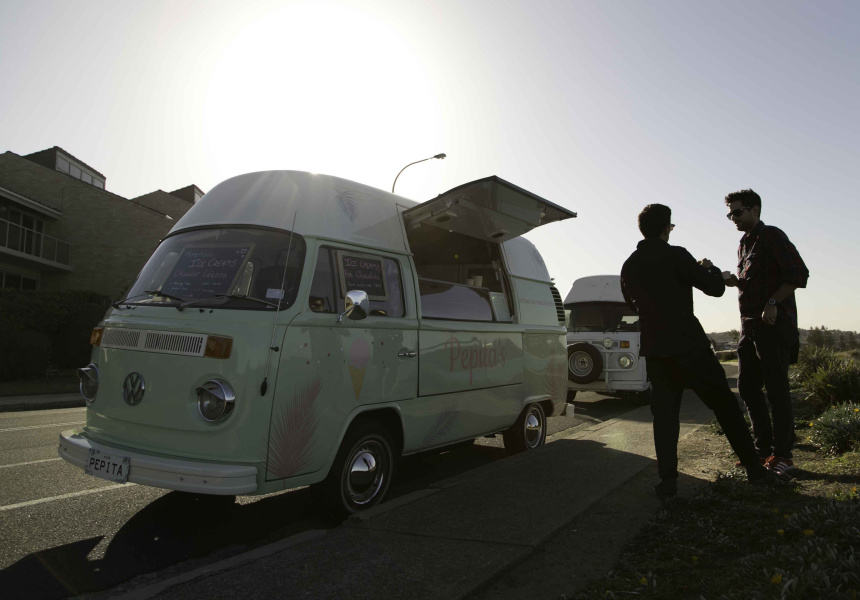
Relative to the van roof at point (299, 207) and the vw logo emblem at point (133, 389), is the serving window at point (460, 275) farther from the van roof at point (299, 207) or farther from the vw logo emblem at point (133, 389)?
the vw logo emblem at point (133, 389)

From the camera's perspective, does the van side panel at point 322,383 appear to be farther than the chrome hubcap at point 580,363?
No

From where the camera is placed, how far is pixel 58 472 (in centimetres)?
617

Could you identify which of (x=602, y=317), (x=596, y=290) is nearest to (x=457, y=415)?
(x=602, y=317)

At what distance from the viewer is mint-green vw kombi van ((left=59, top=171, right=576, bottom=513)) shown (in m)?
3.90

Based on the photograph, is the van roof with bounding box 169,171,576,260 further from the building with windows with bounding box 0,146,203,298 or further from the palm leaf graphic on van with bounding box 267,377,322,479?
the building with windows with bounding box 0,146,203,298

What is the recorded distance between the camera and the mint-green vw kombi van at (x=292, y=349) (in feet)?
12.8

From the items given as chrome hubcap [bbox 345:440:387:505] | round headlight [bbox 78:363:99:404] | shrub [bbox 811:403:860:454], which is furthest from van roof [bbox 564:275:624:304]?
round headlight [bbox 78:363:99:404]

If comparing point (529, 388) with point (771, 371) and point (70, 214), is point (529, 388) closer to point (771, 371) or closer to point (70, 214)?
point (771, 371)

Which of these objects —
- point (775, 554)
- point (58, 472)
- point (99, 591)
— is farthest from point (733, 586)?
point (58, 472)

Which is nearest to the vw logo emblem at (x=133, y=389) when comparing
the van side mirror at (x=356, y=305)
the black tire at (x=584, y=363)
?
the van side mirror at (x=356, y=305)

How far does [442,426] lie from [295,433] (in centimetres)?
180

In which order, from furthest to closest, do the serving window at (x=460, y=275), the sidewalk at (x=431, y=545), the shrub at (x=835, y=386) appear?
the shrub at (x=835, y=386)
the serving window at (x=460, y=275)
the sidewalk at (x=431, y=545)

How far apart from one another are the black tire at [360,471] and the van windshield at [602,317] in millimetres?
8470

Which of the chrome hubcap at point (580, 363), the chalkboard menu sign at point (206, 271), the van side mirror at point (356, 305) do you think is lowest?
the chrome hubcap at point (580, 363)
